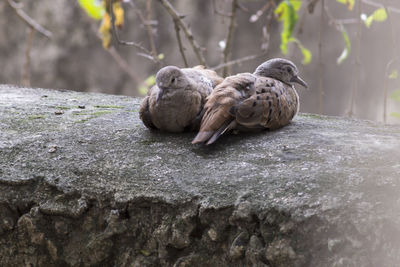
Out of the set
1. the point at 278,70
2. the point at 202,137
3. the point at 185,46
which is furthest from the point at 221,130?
the point at 185,46

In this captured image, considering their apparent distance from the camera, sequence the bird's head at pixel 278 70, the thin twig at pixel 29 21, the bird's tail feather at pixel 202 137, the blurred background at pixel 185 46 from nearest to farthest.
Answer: the bird's tail feather at pixel 202 137 < the bird's head at pixel 278 70 < the thin twig at pixel 29 21 < the blurred background at pixel 185 46

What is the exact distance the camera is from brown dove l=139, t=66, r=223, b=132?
1.99 m

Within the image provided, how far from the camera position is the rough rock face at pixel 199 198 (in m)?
1.28

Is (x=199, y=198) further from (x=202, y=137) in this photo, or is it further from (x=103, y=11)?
(x=103, y=11)

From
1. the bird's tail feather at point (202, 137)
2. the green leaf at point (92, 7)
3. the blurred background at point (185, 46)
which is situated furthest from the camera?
the blurred background at point (185, 46)

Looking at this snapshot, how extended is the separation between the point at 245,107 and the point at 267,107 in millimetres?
114

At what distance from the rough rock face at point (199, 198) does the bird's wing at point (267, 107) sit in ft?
0.21

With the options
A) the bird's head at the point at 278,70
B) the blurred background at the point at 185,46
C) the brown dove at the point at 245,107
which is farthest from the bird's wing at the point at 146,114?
the blurred background at the point at 185,46

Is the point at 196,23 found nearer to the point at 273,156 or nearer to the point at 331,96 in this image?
the point at 331,96

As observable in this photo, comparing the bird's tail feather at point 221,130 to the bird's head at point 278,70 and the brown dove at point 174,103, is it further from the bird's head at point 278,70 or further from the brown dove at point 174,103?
the bird's head at point 278,70

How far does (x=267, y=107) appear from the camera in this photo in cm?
193

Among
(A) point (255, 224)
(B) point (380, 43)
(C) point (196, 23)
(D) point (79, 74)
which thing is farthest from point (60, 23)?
(A) point (255, 224)

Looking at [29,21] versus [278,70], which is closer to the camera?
[278,70]

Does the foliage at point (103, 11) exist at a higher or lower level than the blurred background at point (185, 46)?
higher
